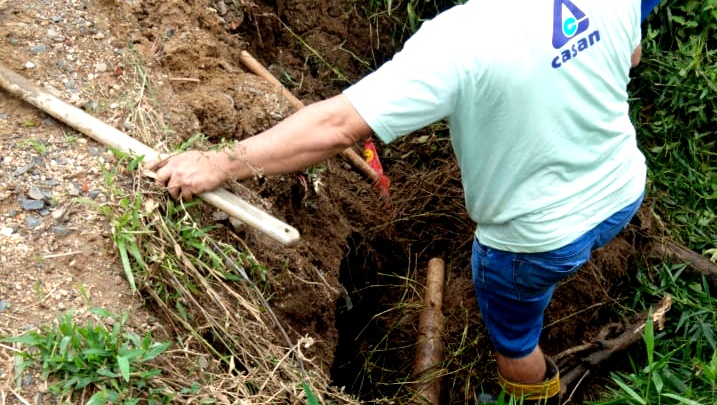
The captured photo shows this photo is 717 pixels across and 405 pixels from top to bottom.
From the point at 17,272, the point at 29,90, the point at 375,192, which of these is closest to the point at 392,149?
the point at 375,192

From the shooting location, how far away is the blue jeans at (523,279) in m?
2.67

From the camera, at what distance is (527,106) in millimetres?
2258

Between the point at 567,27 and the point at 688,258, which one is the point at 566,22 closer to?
the point at 567,27

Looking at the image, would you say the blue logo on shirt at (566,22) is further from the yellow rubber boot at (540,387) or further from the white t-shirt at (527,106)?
the yellow rubber boot at (540,387)

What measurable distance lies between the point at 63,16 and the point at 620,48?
1.91 meters

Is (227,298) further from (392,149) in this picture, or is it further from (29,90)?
(392,149)

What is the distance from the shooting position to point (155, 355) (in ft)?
7.12

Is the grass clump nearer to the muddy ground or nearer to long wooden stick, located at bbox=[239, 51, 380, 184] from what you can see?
the muddy ground

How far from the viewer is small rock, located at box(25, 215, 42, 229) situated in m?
2.43

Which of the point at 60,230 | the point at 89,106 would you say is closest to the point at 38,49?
the point at 89,106

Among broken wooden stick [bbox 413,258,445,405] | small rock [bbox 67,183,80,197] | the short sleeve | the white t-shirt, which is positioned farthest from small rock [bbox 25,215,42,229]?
the short sleeve

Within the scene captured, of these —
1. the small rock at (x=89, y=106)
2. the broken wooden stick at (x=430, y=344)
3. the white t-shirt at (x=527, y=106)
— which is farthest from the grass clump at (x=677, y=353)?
the small rock at (x=89, y=106)

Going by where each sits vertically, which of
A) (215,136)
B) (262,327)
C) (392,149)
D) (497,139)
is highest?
(497,139)

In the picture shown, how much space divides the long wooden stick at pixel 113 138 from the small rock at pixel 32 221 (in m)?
0.33
